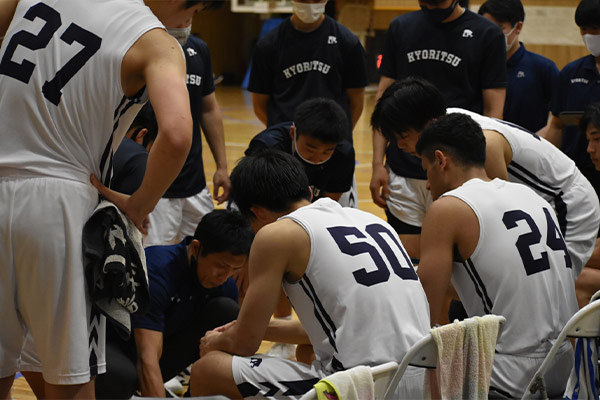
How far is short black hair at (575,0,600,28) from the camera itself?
16.1ft

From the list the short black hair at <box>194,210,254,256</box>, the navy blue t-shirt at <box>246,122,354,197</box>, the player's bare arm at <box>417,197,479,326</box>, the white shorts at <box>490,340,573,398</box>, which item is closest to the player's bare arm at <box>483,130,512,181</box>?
the player's bare arm at <box>417,197,479,326</box>

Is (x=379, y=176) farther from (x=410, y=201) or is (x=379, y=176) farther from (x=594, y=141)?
(x=594, y=141)

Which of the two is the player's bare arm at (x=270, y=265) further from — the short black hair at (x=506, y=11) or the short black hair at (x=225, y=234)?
the short black hair at (x=506, y=11)

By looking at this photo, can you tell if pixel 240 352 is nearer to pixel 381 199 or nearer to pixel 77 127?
pixel 77 127

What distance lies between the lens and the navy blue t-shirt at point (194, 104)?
192 inches

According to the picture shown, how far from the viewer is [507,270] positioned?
9.34 feet

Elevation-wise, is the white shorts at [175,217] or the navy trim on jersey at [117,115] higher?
the navy trim on jersey at [117,115]

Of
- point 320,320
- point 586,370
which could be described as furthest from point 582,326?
point 320,320

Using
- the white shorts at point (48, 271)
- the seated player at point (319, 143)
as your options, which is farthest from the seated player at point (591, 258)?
the white shorts at point (48, 271)

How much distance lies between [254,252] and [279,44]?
2.85 metres

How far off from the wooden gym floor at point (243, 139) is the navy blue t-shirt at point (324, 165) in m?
0.89

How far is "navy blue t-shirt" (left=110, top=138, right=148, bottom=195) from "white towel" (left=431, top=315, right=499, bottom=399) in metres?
1.60

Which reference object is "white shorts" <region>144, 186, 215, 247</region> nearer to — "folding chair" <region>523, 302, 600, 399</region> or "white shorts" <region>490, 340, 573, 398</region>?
"white shorts" <region>490, 340, 573, 398</region>

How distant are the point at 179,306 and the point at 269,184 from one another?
3.24ft
